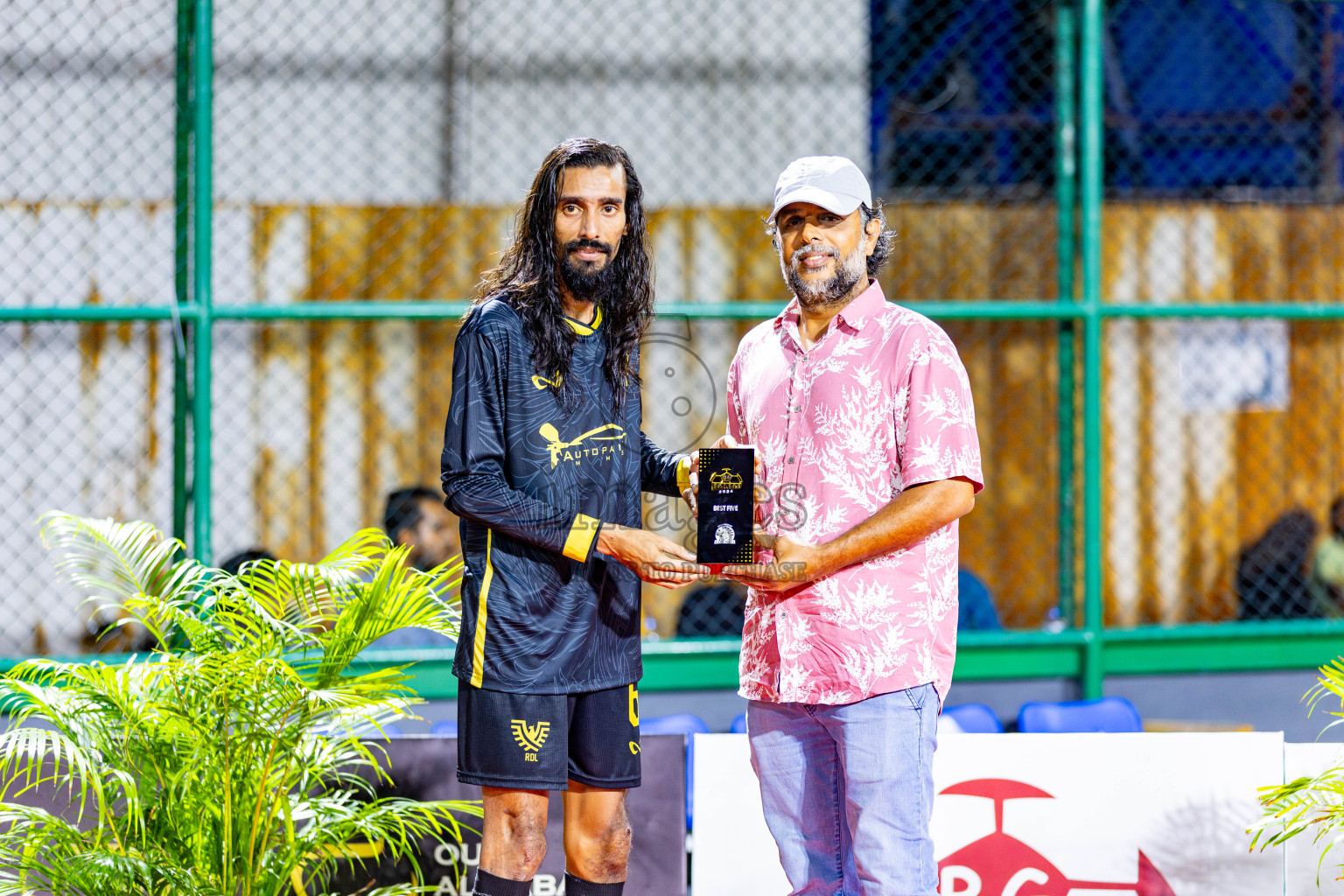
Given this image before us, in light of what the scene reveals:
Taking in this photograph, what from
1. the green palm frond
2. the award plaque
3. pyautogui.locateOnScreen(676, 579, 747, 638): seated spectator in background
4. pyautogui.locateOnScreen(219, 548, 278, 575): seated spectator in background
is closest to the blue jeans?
the award plaque

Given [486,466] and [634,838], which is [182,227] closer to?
[486,466]

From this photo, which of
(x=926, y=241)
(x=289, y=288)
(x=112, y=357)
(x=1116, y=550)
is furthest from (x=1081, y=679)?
(x=112, y=357)

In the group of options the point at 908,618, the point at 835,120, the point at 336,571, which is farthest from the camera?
the point at 835,120

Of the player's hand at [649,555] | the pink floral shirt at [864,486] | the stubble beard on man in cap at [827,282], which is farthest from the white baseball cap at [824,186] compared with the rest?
the player's hand at [649,555]

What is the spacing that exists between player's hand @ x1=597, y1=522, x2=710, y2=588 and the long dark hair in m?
0.34

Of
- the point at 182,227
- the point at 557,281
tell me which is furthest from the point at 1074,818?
the point at 182,227

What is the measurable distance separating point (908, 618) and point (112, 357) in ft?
13.2

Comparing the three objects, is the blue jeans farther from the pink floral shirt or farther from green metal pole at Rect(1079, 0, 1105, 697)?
green metal pole at Rect(1079, 0, 1105, 697)

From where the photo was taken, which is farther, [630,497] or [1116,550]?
[1116,550]

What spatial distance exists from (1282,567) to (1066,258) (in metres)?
1.96

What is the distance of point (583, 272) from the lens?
2727 millimetres

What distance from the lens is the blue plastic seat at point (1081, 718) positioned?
14.3 feet

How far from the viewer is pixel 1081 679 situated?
5.09m

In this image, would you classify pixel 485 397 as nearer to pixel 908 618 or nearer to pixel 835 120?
pixel 908 618
